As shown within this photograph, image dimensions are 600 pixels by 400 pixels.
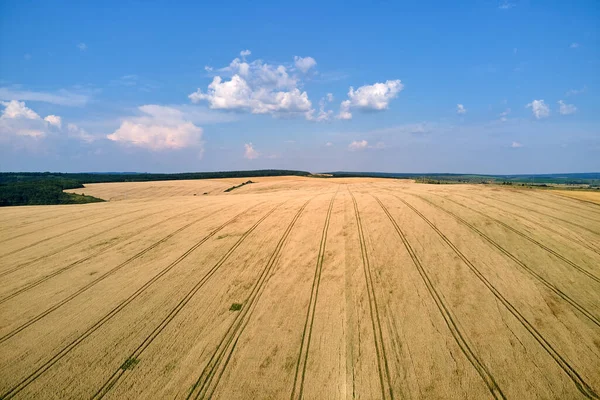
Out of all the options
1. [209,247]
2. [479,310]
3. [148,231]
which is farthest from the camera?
[148,231]

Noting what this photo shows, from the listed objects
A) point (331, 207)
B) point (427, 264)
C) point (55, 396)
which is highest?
point (331, 207)

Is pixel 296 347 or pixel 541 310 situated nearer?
pixel 296 347

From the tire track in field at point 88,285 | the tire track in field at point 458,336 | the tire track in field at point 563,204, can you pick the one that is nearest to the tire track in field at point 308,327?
the tire track in field at point 458,336

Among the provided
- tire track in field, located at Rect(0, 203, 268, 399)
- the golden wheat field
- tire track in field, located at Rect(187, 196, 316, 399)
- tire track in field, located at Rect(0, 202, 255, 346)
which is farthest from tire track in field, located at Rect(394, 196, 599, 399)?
tire track in field, located at Rect(0, 202, 255, 346)

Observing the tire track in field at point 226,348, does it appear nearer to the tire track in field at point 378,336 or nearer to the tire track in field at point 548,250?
the tire track in field at point 378,336

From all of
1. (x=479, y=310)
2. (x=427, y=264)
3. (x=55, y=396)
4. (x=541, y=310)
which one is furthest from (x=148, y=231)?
(x=541, y=310)

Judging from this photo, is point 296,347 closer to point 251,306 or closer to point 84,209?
point 251,306

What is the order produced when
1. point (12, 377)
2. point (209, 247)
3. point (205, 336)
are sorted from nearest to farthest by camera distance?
point (12, 377) < point (205, 336) < point (209, 247)
